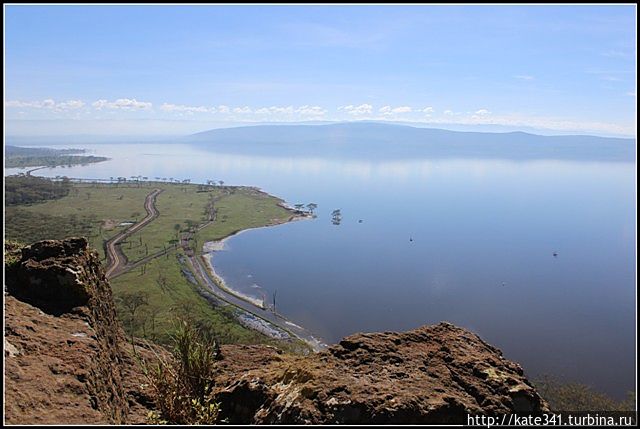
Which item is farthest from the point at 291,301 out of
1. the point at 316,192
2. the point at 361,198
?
the point at 316,192

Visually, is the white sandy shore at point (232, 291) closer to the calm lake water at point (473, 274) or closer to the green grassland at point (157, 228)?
the calm lake water at point (473, 274)

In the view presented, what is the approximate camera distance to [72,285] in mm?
5426

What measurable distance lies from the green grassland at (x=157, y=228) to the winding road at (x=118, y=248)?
883mm

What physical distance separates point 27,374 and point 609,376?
107 feet

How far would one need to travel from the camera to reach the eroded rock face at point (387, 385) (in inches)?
135

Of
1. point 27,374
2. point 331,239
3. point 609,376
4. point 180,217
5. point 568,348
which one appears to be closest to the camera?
point 27,374

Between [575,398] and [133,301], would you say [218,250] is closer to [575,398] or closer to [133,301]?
[133,301]

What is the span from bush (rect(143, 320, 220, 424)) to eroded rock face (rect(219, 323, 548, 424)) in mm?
204

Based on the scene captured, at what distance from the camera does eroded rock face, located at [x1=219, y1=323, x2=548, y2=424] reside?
11.3 feet

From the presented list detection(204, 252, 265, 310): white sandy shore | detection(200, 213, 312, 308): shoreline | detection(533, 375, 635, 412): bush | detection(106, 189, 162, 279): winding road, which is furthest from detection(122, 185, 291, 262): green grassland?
detection(533, 375, 635, 412): bush

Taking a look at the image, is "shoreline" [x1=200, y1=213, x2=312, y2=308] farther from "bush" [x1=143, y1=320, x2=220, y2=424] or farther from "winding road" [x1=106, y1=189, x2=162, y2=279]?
"bush" [x1=143, y1=320, x2=220, y2=424]

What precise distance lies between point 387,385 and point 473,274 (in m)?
44.8

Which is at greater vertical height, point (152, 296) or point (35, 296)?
point (35, 296)

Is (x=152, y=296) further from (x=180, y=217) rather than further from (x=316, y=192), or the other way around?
(x=316, y=192)
